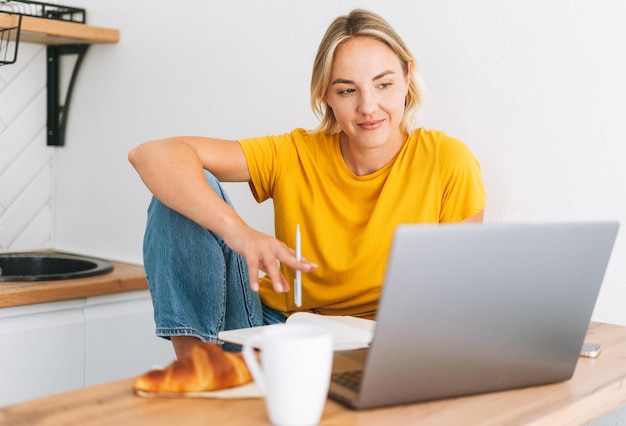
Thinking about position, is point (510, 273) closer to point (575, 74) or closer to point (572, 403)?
point (572, 403)

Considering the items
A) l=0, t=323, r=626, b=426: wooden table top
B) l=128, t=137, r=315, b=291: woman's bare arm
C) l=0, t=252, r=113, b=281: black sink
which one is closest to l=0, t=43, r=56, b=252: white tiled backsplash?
l=0, t=252, r=113, b=281: black sink

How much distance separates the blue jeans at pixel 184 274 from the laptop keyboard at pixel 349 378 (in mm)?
521

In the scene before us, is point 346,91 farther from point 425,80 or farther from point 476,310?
point 476,310

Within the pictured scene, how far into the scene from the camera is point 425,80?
5.56 feet

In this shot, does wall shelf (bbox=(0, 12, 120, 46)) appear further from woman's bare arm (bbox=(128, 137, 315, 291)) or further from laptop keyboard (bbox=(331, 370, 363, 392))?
laptop keyboard (bbox=(331, 370, 363, 392))

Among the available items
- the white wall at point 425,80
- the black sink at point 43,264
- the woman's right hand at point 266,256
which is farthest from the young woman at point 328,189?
the black sink at point 43,264

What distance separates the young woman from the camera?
1.48 metres

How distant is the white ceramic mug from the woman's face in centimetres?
79

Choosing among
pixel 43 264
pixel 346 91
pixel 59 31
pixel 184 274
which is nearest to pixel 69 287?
pixel 43 264

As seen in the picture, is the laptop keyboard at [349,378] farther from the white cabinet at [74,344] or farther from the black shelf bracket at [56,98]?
the black shelf bracket at [56,98]

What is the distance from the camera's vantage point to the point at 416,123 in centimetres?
166

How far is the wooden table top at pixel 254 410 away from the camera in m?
0.81

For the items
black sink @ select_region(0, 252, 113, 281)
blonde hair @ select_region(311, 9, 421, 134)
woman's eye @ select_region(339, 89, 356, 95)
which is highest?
→ blonde hair @ select_region(311, 9, 421, 134)

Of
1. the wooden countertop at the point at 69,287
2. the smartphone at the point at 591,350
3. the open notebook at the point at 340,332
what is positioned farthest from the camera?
the wooden countertop at the point at 69,287
